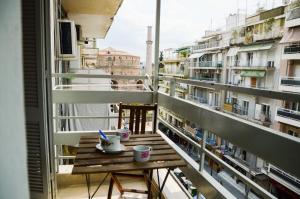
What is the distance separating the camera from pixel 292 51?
110 centimetres

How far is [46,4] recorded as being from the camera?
1736 millimetres

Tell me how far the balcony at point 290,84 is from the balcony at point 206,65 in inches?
22.3

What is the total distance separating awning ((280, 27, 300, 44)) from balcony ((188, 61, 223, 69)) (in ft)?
1.79

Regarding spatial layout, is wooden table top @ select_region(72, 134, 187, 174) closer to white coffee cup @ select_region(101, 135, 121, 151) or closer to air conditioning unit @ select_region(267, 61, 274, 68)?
white coffee cup @ select_region(101, 135, 121, 151)

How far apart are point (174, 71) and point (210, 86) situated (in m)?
0.77

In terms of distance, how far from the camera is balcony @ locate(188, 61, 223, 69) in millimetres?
1681

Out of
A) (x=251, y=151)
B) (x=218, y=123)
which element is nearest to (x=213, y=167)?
(x=218, y=123)

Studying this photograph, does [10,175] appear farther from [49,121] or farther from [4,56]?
[49,121]

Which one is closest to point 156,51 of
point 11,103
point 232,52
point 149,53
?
point 149,53

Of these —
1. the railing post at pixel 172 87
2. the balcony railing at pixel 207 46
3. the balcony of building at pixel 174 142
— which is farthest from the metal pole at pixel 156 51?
the balcony railing at pixel 207 46

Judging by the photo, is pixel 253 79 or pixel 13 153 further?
pixel 253 79

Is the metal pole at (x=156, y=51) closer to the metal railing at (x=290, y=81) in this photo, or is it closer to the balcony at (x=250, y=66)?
the balcony at (x=250, y=66)

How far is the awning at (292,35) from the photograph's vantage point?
108cm

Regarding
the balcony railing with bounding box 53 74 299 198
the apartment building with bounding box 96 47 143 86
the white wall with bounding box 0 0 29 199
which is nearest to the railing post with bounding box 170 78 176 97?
the balcony railing with bounding box 53 74 299 198
